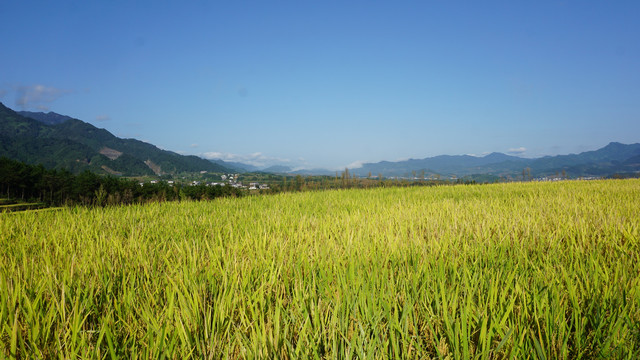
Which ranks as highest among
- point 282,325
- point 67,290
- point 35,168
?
point 35,168

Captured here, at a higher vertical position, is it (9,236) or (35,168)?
(35,168)

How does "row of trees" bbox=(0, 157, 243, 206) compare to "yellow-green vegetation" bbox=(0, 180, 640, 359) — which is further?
"row of trees" bbox=(0, 157, 243, 206)

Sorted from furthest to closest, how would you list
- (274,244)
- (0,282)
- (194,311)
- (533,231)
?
(533,231) < (274,244) < (0,282) < (194,311)

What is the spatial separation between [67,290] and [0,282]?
541mm

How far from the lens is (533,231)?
10.2 ft

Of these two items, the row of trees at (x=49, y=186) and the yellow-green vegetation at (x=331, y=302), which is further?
the row of trees at (x=49, y=186)

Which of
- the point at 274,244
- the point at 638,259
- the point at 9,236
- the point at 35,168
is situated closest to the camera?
the point at 638,259

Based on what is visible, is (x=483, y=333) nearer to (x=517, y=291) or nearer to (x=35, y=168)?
(x=517, y=291)

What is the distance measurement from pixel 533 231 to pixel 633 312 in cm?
191

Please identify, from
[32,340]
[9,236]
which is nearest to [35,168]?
[9,236]

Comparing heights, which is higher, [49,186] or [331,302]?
[49,186]

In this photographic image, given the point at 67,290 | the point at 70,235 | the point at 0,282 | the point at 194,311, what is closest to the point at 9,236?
the point at 70,235

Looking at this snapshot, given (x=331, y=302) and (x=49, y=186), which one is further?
(x=49, y=186)

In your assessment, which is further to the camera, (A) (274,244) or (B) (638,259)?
(A) (274,244)
